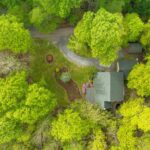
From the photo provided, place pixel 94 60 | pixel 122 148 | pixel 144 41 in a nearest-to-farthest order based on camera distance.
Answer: pixel 122 148 < pixel 144 41 < pixel 94 60

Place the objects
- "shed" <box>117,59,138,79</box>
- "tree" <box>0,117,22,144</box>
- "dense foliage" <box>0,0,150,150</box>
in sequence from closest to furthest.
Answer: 1. "dense foliage" <box>0,0,150,150</box>
2. "tree" <box>0,117,22,144</box>
3. "shed" <box>117,59,138,79</box>

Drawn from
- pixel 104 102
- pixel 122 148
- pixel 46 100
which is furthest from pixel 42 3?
pixel 122 148

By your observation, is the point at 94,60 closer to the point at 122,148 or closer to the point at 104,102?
the point at 104,102

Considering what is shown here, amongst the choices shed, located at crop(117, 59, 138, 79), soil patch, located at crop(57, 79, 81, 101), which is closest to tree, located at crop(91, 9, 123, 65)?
shed, located at crop(117, 59, 138, 79)

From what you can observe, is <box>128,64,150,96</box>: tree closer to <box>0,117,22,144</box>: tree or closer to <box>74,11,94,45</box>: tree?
<box>74,11,94,45</box>: tree

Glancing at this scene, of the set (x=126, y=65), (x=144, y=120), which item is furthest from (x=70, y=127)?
(x=126, y=65)

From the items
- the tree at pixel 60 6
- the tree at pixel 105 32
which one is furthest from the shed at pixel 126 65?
the tree at pixel 60 6

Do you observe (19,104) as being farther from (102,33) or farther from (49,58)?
(102,33)
